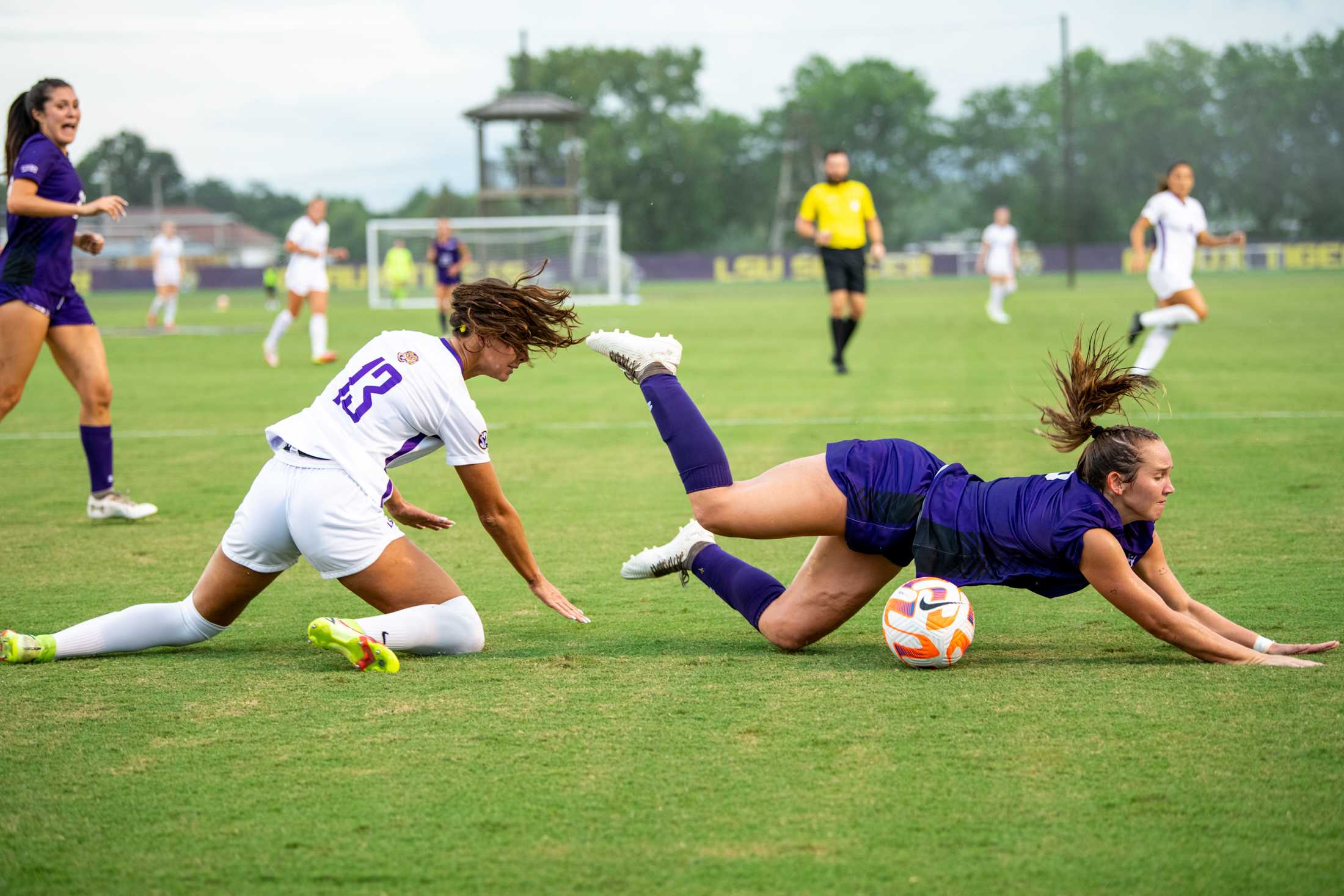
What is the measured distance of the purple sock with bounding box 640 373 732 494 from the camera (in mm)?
4555

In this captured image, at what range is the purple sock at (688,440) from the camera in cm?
455

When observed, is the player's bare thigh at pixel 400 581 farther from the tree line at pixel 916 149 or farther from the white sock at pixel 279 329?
the tree line at pixel 916 149

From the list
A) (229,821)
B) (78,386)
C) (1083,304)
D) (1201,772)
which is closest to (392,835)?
(229,821)

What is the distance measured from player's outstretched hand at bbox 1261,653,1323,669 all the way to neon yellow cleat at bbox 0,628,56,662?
13.6ft

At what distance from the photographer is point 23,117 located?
703cm

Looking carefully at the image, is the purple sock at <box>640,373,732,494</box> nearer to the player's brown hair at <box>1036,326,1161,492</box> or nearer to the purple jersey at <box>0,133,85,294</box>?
the player's brown hair at <box>1036,326,1161,492</box>

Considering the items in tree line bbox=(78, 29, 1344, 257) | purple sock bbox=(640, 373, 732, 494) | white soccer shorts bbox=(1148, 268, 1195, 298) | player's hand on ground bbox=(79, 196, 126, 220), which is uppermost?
tree line bbox=(78, 29, 1344, 257)

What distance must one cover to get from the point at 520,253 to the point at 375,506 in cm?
3746

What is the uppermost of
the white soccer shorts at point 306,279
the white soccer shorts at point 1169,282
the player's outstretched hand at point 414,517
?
the white soccer shorts at point 306,279

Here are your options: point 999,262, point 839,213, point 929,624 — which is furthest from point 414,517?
point 999,262

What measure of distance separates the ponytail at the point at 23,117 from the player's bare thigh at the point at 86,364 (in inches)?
35.5

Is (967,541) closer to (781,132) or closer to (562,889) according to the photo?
(562,889)

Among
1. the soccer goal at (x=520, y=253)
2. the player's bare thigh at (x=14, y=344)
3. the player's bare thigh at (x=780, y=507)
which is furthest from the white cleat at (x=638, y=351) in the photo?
the soccer goal at (x=520, y=253)

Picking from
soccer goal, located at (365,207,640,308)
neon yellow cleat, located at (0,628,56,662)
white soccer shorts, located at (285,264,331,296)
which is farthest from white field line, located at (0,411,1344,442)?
soccer goal, located at (365,207,640,308)
